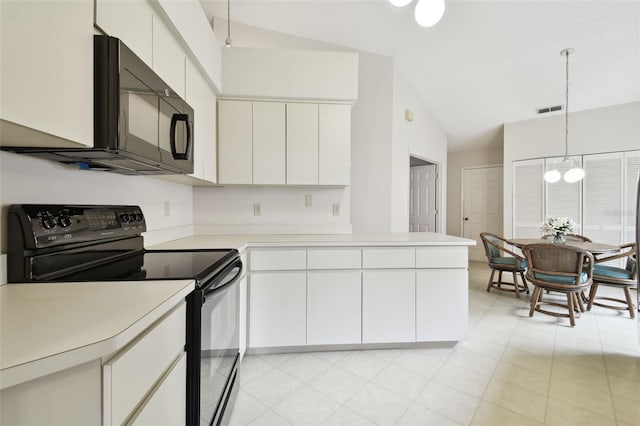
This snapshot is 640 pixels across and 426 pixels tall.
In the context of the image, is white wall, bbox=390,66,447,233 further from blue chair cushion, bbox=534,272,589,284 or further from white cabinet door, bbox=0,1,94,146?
white cabinet door, bbox=0,1,94,146

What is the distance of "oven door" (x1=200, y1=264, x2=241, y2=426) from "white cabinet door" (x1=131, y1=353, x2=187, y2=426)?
10cm

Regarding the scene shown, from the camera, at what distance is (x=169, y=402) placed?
847 mm

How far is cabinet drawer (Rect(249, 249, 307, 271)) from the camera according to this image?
7.02 ft

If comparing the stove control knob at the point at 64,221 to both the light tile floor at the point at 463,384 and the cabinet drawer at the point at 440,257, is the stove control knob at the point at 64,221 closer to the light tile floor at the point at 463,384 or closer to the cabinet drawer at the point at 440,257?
the light tile floor at the point at 463,384

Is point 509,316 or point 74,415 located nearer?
point 74,415

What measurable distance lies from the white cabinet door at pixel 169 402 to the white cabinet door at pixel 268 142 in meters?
1.75

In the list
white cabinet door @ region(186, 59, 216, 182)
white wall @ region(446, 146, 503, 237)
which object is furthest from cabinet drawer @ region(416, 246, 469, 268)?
white wall @ region(446, 146, 503, 237)

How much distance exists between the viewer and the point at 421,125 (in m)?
4.45

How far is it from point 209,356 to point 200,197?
185 centimetres

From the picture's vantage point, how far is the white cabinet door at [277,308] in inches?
84.5

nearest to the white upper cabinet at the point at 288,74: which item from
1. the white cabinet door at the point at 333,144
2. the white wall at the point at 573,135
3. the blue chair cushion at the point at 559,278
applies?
the white cabinet door at the point at 333,144

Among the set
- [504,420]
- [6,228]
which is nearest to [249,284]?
[6,228]

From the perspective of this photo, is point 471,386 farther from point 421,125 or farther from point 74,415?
point 421,125

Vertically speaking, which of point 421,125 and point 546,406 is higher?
point 421,125
